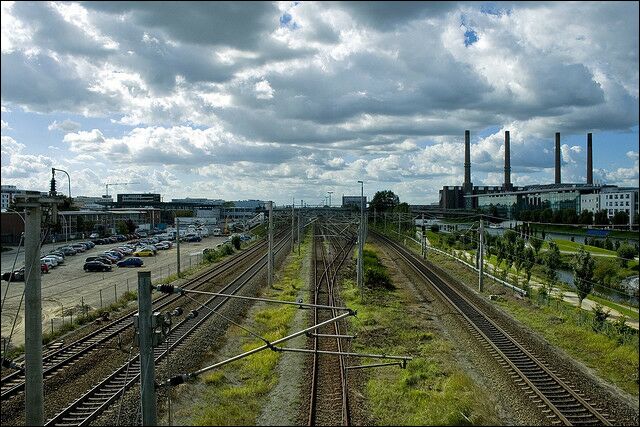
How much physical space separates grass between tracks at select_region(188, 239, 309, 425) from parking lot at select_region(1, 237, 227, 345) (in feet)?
22.2

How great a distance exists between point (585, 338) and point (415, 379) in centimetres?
791

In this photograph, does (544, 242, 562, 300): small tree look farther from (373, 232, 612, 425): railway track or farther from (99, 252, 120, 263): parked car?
(99, 252, 120, 263): parked car

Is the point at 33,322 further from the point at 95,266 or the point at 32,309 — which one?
the point at 95,266

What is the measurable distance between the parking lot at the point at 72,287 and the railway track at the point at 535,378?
14204 millimetres

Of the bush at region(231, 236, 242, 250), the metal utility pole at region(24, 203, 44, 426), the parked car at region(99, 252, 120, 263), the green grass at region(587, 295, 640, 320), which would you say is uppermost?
the metal utility pole at region(24, 203, 44, 426)

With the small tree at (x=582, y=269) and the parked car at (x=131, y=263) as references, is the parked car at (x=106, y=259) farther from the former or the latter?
the small tree at (x=582, y=269)

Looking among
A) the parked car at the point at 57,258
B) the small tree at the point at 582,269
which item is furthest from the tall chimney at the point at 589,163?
the parked car at the point at 57,258

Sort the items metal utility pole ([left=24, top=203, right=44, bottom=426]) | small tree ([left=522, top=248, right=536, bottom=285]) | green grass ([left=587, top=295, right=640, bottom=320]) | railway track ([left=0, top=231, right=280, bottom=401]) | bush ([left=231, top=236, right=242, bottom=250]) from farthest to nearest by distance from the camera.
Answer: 1. bush ([left=231, top=236, right=242, bottom=250])
2. small tree ([left=522, top=248, right=536, bottom=285])
3. green grass ([left=587, top=295, right=640, bottom=320])
4. railway track ([left=0, top=231, right=280, bottom=401])
5. metal utility pole ([left=24, top=203, right=44, bottom=426])

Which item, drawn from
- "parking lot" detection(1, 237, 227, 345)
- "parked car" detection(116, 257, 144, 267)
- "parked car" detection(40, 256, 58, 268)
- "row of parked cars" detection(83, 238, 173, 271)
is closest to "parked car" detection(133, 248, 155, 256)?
"row of parked cars" detection(83, 238, 173, 271)

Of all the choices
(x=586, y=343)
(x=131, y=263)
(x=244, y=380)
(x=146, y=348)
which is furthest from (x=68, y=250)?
(x=146, y=348)

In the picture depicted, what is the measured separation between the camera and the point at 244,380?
1555 cm

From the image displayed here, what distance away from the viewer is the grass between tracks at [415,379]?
12.1m

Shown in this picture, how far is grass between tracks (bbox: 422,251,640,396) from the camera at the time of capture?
1558 cm

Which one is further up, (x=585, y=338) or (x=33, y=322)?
(x=33, y=322)
